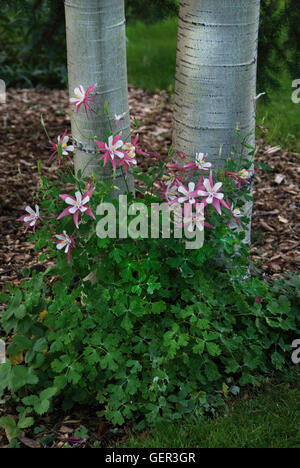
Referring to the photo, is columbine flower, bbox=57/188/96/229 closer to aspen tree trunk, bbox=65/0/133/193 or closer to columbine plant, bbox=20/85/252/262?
columbine plant, bbox=20/85/252/262

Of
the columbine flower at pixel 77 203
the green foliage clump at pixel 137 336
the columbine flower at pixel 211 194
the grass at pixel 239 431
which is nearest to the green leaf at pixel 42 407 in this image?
the green foliage clump at pixel 137 336

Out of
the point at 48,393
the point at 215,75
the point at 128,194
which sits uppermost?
the point at 215,75

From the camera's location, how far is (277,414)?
2250 mm

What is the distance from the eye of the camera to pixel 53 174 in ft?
13.6

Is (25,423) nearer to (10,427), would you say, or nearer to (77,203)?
(10,427)

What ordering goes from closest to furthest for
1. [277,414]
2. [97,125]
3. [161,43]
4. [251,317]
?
[277,414] < [97,125] < [251,317] < [161,43]

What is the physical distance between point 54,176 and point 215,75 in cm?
193

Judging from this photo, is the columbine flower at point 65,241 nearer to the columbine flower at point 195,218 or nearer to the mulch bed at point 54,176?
the mulch bed at point 54,176

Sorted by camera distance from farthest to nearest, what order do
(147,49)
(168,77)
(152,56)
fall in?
(147,49)
(152,56)
(168,77)

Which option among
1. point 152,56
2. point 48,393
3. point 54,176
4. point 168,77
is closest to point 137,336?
point 48,393
